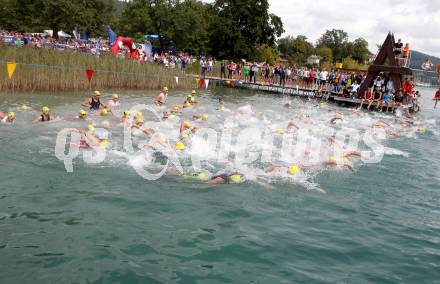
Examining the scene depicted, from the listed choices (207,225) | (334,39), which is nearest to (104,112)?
(207,225)

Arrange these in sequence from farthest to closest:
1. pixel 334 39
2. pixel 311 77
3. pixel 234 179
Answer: pixel 334 39 < pixel 311 77 < pixel 234 179

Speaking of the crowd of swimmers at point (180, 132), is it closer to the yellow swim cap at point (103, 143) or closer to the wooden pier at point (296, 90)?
the yellow swim cap at point (103, 143)

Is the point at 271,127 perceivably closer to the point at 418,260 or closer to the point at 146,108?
the point at 146,108

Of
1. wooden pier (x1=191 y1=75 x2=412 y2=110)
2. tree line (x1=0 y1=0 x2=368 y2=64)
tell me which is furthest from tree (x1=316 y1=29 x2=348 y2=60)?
wooden pier (x1=191 y1=75 x2=412 y2=110)

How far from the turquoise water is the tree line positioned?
3471 centimetres

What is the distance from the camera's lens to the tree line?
137 ft

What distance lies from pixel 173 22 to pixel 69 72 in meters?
31.9

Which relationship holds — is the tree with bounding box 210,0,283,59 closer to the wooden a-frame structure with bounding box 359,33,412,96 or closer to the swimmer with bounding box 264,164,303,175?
the wooden a-frame structure with bounding box 359,33,412,96

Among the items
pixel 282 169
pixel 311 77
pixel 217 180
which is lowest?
pixel 217 180

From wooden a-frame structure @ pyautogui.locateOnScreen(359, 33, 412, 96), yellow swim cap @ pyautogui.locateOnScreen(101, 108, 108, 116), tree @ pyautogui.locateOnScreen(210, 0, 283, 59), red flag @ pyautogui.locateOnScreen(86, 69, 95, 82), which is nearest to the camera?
yellow swim cap @ pyautogui.locateOnScreen(101, 108, 108, 116)

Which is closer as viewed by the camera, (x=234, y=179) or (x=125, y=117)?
(x=234, y=179)

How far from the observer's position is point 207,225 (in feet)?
23.7

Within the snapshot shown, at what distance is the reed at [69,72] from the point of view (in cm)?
1834

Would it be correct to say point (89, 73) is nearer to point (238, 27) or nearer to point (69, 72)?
point (69, 72)
